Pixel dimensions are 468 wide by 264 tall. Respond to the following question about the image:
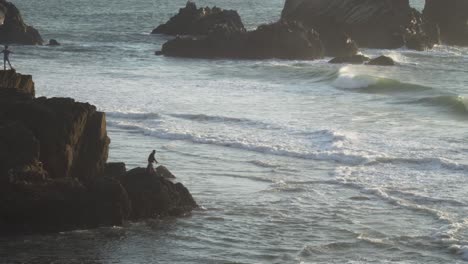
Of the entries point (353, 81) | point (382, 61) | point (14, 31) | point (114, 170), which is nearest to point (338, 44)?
point (382, 61)

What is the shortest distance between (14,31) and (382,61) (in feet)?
81.6

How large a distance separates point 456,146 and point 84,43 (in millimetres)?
43581

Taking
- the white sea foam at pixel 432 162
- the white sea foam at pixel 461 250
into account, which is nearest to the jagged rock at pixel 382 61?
the white sea foam at pixel 432 162

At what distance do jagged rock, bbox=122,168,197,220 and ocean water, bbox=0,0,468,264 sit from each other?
1.42 feet

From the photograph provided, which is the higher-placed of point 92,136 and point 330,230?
point 92,136

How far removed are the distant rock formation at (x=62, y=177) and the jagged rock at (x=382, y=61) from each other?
38.6 meters

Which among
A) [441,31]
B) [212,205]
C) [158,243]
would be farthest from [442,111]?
[441,31]

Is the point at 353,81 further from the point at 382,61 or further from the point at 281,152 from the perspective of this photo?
the point at 281,152

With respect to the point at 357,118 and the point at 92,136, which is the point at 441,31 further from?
the point at 92,136

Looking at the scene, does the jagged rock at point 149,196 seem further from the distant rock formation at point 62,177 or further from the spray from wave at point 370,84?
A: the spray from wave at point 370,84

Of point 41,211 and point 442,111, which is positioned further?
point 442,111

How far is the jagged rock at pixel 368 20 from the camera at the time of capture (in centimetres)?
6931

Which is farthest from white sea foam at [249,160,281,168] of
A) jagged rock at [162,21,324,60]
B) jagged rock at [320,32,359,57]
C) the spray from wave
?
jagged rock at [320,32,359,57]

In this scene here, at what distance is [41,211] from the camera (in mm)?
21219
